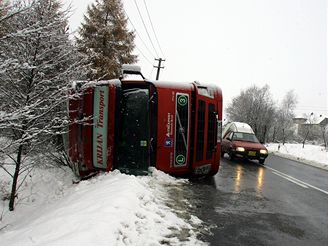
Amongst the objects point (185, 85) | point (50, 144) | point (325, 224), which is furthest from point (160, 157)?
point (50, 144)

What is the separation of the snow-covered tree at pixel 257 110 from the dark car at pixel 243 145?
45786 millimetres

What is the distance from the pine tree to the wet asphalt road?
14.6 meters

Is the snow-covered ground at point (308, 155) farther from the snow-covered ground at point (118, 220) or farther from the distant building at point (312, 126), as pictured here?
the distant building at point (312, 126)

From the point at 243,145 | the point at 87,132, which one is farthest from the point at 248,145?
the point at 87,132

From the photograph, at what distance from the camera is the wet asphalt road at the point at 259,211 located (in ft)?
17.3

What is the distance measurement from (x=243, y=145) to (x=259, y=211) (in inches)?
395

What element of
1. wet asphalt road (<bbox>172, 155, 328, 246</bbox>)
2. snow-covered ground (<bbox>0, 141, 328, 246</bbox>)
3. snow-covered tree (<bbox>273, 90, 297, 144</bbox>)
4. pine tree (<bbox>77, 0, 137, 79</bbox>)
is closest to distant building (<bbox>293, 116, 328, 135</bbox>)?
snow-covered tree (<bbox>273, 90, 297, 144</bbox>)

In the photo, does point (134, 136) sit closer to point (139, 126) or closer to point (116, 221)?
point (139, 126)

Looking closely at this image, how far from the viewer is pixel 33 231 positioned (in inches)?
189

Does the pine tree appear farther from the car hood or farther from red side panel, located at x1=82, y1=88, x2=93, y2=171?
red side panel, located at x1=82, y1=88, x2=93, y2=171

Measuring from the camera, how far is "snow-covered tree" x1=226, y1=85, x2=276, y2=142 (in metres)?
67.9

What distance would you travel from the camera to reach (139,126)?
28.3 ft

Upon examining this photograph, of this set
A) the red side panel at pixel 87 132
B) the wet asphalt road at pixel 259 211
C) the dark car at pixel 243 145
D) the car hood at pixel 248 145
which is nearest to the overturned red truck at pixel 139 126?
the red side panel at pixel 87 132

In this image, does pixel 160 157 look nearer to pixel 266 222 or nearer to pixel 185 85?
pixel 185 85
